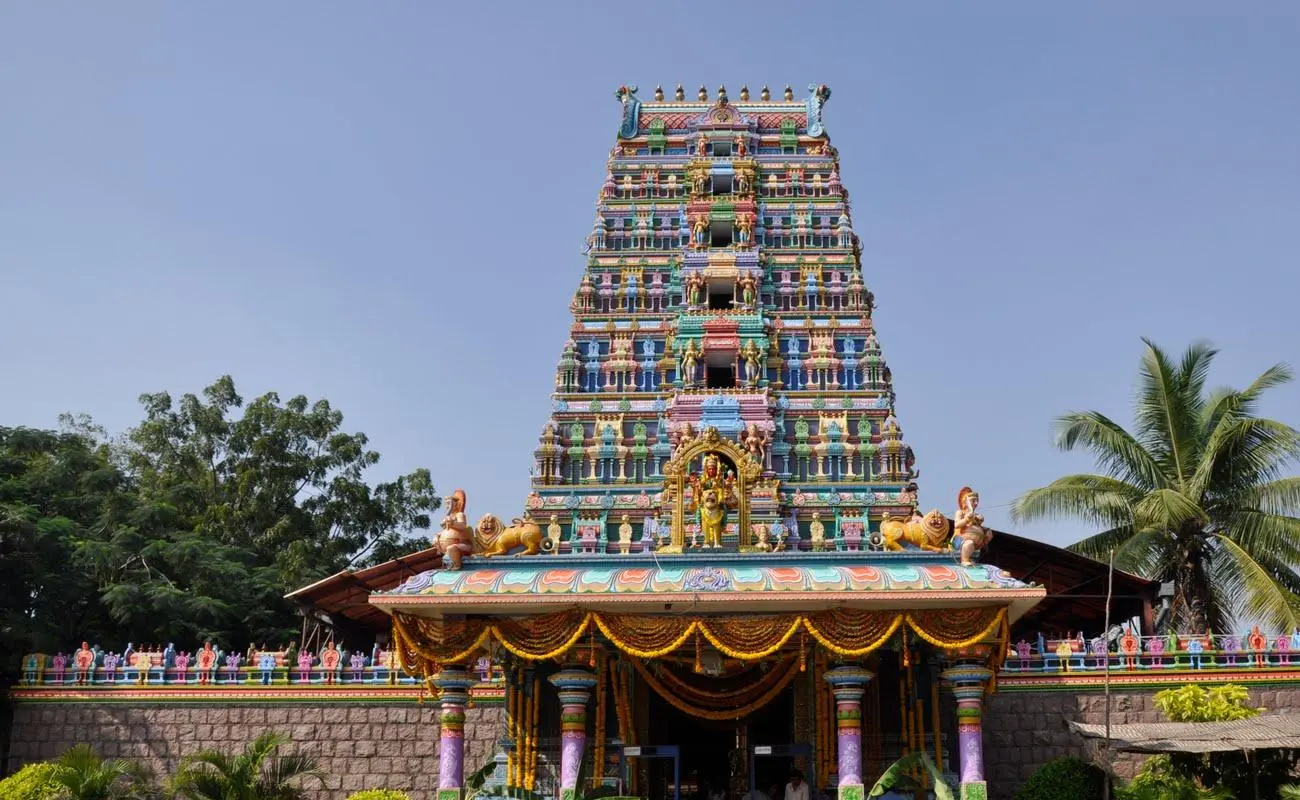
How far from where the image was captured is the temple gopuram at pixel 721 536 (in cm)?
1546

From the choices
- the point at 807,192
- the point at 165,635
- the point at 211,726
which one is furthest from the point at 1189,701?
the point at 165,635

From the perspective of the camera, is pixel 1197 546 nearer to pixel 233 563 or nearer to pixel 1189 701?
pixel 1189 701

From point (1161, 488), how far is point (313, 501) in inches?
1096

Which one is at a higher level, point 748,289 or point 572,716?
point 748,289

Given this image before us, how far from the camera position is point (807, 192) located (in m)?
25.9

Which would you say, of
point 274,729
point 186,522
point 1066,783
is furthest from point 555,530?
point 186,522

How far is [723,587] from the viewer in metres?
15.4

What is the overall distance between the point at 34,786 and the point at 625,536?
32.1ft

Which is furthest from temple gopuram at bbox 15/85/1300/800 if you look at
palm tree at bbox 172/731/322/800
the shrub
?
palm tree at bbox 172/731/322/800

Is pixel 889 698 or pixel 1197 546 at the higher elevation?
A: pixel 1197 546

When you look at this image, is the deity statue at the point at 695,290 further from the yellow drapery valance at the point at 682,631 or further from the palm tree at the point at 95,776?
the palm tree at the point at 95,776

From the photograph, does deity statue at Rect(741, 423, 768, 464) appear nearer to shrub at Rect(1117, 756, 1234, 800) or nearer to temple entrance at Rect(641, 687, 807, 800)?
temple entrance at Rect(641, 687, 807, 800)

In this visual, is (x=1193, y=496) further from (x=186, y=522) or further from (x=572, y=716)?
(x=186, y=522)

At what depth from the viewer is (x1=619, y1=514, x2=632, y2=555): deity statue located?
20555 mm
